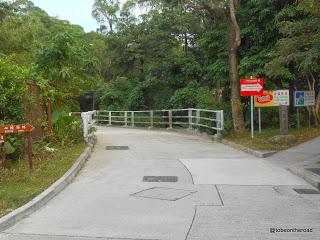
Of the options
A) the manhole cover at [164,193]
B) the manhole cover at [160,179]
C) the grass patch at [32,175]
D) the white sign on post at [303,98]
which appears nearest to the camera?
the grass patch at [32,175]

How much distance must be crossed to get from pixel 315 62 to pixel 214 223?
5.75 m

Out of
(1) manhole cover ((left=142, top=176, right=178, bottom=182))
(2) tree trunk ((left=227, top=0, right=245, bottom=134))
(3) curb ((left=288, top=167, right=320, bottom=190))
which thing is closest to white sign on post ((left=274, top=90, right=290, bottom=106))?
(2) tree trunk ((left=227, top=0, right=245, bottom=134))

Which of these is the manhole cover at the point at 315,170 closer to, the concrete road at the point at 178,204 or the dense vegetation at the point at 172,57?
the concrete road at the point at 178,204

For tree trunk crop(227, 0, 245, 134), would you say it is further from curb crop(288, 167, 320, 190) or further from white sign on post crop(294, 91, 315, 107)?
curb crop(288, 167, 320, 190)

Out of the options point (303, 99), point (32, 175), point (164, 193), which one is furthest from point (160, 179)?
point (303, 99)

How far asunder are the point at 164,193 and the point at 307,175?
3.39m

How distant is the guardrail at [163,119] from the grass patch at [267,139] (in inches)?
51.5

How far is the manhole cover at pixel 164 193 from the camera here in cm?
865

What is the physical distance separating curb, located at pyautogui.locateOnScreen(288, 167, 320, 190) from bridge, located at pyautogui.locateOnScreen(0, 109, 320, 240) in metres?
0.14

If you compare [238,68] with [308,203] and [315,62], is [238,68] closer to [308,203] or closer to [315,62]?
[315,62]

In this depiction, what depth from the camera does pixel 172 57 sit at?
103ft

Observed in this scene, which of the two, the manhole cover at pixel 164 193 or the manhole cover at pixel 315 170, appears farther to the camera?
the manhole cover at pixel 315 170

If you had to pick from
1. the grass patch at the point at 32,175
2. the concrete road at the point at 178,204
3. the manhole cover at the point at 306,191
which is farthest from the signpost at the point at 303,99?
the manhole cover at the point at 306,191

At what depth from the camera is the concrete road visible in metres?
6.47
